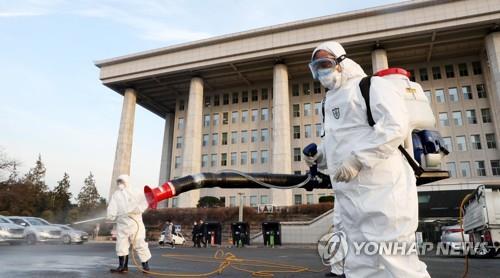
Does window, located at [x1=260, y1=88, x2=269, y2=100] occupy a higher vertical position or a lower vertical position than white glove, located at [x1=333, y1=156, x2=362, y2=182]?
higher

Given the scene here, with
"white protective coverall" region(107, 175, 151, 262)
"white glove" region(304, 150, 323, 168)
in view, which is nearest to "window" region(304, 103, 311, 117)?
"white protective coverall" region(107, 175, 151, 262)

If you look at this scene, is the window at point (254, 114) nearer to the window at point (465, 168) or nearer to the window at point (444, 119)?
the window at point (444, 119)

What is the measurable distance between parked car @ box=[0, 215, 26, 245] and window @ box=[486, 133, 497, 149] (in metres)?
43.0

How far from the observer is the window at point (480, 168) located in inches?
1444

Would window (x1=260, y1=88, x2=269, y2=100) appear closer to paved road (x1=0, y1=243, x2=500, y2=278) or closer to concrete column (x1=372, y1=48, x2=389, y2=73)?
concrete column (x1=372, y1=48, x2=389, y2=73)

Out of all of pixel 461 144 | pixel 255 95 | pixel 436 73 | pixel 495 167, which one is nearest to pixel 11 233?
pixel 255 95

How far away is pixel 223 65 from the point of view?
4200 cm

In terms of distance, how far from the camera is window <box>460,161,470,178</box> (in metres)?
37.3

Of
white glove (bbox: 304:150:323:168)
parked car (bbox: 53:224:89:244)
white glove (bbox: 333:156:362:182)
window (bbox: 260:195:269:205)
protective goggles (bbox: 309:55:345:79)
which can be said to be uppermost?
window (bbox: 260:195:269:205)

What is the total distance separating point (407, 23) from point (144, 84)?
33.3 m

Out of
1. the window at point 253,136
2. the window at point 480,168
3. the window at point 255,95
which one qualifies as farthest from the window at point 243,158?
the window at point 480,168

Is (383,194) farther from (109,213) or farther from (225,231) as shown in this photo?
(225,231)

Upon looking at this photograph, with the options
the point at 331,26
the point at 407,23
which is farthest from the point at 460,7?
the point at 331,26

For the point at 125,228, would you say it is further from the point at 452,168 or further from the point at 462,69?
the point at 462,69
